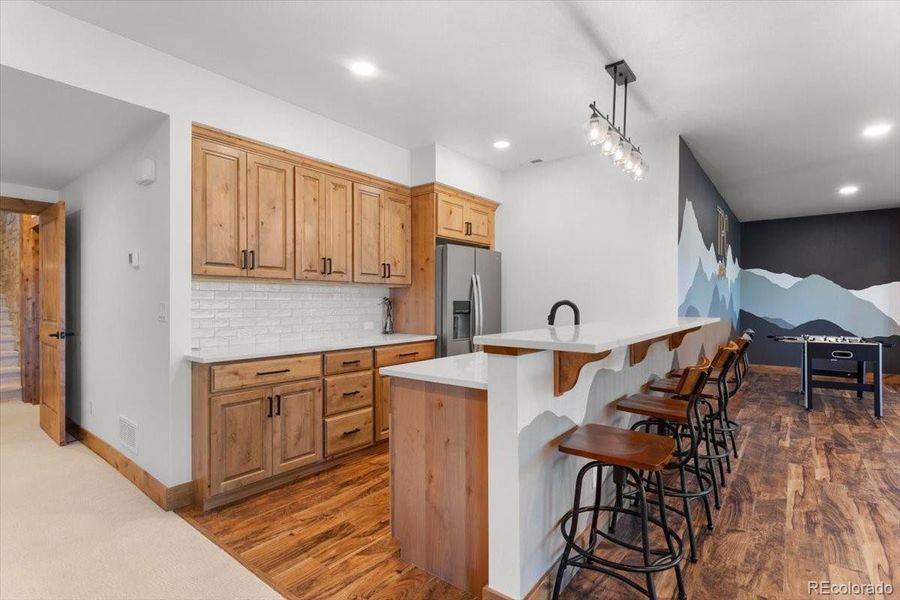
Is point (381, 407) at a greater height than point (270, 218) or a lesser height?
lesser

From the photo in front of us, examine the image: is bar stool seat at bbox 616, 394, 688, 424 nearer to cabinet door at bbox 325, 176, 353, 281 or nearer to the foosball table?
cabinet door at bbox 325, 176, 353, 281

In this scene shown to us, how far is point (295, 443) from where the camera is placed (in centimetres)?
298

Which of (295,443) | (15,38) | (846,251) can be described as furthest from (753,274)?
(15,38)

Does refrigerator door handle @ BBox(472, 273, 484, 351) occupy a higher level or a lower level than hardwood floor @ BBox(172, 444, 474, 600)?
higher

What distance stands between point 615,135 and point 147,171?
112 inches

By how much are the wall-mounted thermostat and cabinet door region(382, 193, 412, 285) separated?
5.81ft

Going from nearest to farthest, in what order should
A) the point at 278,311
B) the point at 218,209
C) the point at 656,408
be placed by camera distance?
the point at 656,408 < the point at 218,209 < the point at 278,311

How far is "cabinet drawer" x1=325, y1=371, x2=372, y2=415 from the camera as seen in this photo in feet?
10.4

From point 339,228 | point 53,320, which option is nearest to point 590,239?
point 339,228

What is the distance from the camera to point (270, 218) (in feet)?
10.5

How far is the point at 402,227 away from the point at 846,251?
25.0ft

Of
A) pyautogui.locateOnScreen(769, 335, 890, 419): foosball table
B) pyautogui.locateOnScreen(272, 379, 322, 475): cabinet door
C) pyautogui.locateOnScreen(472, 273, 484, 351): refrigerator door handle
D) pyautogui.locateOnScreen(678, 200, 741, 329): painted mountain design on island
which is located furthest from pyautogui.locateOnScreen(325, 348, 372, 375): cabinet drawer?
pyautogui.locateOnScreen(769, 335, 890, 419): foosball table

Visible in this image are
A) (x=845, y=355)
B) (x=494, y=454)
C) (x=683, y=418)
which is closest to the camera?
(x=494, y=454)

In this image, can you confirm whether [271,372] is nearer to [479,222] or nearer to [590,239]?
[479,222]
